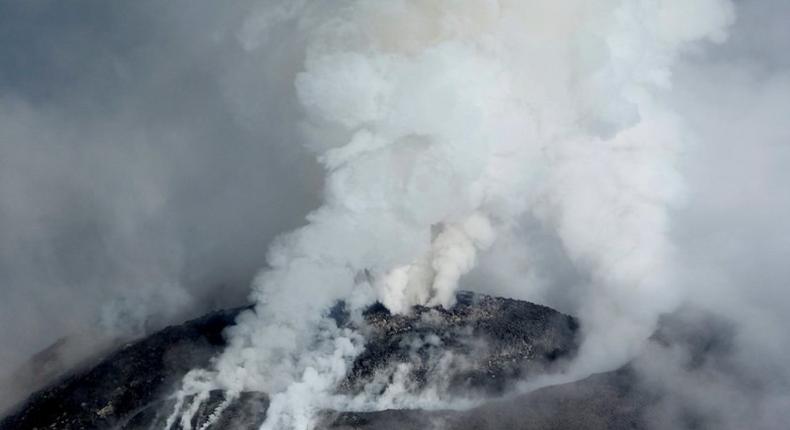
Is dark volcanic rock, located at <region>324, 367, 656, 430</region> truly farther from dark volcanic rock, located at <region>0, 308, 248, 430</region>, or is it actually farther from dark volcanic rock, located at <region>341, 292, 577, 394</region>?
dark volcanic rock, located at <region>0, 308, 248, 430</region>

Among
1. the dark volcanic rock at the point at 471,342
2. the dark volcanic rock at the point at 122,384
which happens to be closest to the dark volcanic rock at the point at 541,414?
the dark volcanic rock at the point at 471,342

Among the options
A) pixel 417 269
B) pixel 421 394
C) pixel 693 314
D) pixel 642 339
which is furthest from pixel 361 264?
pixel 693 314

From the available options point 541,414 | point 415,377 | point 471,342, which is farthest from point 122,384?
point 541,414

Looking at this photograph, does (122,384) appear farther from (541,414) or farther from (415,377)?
(541,414)

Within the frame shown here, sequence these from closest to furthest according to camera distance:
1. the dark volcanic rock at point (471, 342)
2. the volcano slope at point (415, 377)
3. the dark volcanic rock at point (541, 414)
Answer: the dark volcanic rock at point (541, 414), the volcano slope at point (415, 377), the dark volcanic rock at point (471, 342)

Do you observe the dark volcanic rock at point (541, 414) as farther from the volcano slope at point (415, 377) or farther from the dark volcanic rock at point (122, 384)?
the dark volcanic rock at point (122, 384)

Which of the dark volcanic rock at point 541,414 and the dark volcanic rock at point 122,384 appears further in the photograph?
the dark volcanic rock at point 122,384

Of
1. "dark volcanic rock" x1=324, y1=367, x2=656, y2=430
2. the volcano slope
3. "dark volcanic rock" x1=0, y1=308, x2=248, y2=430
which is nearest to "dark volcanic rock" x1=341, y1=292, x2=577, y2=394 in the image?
the volcano slope

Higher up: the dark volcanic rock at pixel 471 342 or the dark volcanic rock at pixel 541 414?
the dark volcanic rock at pixel 471 342
